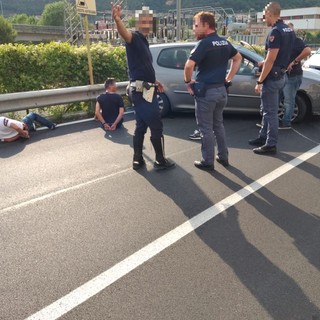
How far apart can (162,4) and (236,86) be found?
58956 millimetres

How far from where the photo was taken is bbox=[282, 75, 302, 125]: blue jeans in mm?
6836

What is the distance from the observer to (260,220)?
367cm

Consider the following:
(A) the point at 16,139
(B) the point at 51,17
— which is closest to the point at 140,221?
(A) the point at 16,139

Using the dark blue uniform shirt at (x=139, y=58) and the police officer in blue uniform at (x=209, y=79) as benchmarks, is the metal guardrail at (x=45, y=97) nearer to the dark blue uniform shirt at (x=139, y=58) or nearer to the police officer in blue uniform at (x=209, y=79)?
the dark blue uniform shirt at (x=139, y=58)

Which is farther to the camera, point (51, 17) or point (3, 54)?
point (51, 17)

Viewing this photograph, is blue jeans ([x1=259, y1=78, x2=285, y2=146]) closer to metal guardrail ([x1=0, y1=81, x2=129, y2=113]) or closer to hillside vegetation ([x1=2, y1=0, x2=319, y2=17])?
metal guardrail ([x1=0, y1=81, x2=129, y2=113])

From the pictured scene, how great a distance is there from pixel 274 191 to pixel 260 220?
78cm

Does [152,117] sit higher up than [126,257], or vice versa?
[152,117]

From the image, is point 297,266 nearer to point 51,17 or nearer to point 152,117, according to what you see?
point 152,117

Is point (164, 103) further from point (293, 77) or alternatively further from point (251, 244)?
point (251, 244)

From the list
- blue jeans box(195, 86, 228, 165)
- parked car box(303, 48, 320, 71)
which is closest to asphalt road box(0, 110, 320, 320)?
blue jeans box(195, 86, 228, 165)

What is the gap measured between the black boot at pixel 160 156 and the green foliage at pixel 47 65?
4.83 metres

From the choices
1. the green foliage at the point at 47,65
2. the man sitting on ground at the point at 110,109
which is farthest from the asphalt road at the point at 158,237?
the green foliage at the point at 47,65

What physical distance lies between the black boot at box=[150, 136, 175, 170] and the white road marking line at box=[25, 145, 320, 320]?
114 cm
